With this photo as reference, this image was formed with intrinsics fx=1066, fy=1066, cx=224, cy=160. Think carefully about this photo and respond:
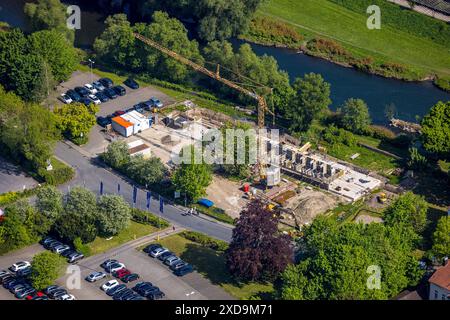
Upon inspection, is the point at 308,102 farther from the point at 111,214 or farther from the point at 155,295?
the point at 155,295

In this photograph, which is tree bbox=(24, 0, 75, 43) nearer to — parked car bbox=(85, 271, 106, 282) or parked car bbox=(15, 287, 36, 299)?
parked car bbox=(85, 271, 106, 282)

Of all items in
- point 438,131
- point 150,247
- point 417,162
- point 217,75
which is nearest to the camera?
point 150,247

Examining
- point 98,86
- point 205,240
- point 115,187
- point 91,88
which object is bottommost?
point 205,240

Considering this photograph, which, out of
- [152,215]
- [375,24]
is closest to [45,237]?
[152,215]

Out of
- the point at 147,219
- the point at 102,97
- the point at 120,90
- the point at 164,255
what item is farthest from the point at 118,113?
the point at 164,255
